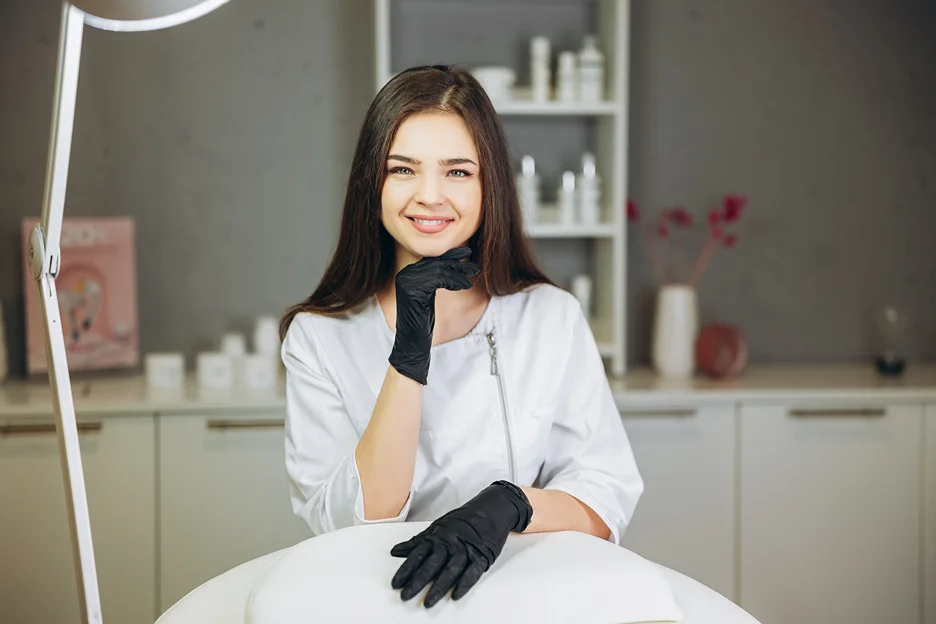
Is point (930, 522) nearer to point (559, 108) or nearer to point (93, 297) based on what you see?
point (559, 108)

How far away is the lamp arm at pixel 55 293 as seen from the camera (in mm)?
958

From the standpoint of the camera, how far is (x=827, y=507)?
2.46m

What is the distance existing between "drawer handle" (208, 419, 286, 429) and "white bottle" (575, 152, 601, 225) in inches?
40.1

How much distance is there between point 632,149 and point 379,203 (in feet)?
5.30

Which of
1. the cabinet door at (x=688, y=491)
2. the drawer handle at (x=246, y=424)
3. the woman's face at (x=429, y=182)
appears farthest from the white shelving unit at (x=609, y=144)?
the woman's face at (x=429, y=182)

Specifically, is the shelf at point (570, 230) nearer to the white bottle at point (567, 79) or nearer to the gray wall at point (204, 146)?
the white bottle at point (567, 79)

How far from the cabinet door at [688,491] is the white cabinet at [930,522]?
519 millimetres

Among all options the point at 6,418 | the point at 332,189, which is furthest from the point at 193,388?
the point at 332,189

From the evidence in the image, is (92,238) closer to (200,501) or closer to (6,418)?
(6,418)

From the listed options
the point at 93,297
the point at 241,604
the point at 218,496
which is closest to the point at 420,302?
the point at 241,604

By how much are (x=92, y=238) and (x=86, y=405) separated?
0.57 metres

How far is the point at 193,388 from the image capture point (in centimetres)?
254

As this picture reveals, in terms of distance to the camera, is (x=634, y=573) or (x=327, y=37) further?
(x=327, y=37)

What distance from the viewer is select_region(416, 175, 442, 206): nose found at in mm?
1377
